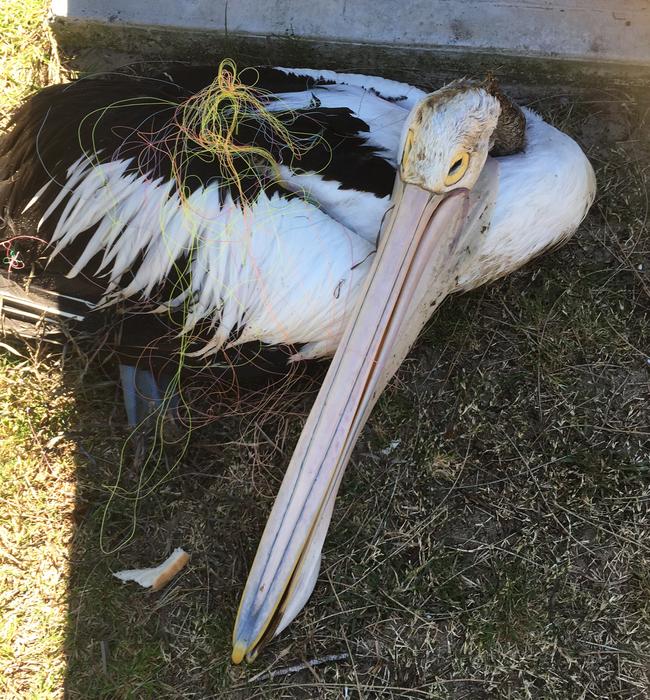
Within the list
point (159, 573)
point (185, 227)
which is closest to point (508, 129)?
point (185, 227)

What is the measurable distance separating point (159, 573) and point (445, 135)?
4.70 feet

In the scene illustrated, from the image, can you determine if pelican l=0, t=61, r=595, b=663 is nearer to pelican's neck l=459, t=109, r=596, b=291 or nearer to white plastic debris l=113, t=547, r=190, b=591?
pelican's neck l=459, t=109, r=596, b=291

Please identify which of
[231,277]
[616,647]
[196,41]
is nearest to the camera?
[231,277]

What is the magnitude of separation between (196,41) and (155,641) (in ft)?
6.25

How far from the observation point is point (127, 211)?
1.74 metres

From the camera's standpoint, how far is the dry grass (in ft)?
6.34

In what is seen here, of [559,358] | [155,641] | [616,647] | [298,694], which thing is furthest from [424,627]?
[559,358]

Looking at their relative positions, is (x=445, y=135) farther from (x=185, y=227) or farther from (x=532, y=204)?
(x=185, y=227)

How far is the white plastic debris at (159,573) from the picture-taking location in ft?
6.51

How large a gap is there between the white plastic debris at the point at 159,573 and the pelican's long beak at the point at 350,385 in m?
0.40

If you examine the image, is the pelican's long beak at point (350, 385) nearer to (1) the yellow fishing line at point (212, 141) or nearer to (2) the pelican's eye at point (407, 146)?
(2) the pelican's eye at point (407, 146)

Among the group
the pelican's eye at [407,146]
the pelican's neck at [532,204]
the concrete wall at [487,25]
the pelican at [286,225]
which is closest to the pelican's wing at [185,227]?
the pelican at [286,225]

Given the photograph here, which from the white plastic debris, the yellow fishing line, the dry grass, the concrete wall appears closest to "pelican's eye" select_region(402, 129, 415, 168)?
the yellow fishing line

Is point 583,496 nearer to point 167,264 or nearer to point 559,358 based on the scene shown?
point 559,358
